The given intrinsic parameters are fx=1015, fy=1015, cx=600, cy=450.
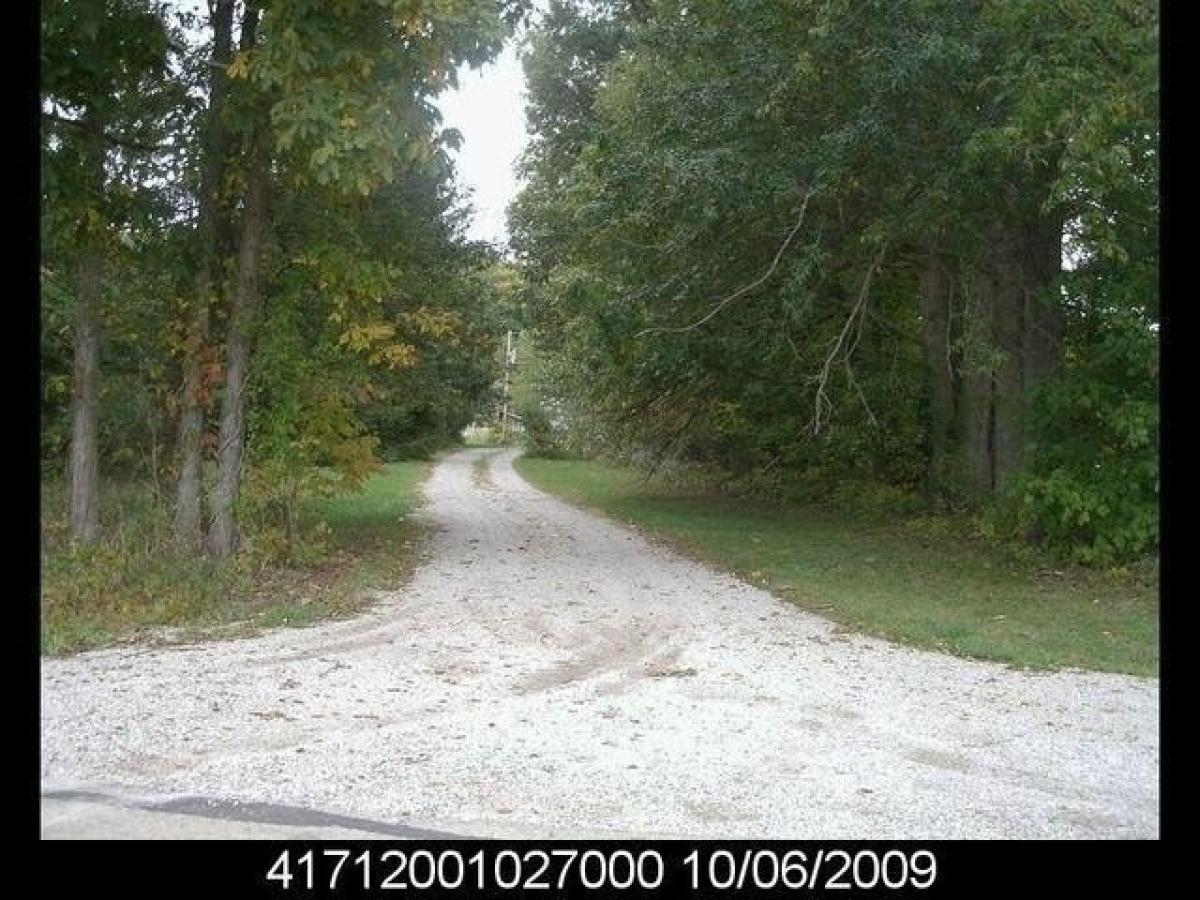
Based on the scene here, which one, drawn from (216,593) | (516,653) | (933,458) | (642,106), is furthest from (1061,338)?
(216,593)

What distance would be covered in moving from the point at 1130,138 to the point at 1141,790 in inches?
316

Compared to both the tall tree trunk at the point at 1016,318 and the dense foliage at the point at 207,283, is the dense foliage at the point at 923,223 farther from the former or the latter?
the dense foliage at the point at 207,283

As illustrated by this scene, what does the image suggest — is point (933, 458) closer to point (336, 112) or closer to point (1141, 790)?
point (336, 112)

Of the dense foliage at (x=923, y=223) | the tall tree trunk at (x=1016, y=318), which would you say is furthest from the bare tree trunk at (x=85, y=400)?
the tall tree trunk at (x=1016, y=318)

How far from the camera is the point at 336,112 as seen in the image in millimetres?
9383

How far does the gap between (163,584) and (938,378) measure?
46.8 feet

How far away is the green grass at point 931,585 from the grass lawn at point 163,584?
4.68 metres

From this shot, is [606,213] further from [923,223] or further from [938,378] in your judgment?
[938,378]

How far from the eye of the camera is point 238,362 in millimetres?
11602

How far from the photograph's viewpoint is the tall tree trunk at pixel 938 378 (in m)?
17.9

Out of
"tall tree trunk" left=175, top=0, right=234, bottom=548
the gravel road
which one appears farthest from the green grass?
"tall tree trunk" left=175, top=0, right=234, bottom=548

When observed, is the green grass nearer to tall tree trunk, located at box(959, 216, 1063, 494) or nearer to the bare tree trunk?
tall tree trunk, located at box(959, 216, 1063, 494)

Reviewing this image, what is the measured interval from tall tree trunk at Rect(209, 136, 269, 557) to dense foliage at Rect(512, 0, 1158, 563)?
432 centimetres

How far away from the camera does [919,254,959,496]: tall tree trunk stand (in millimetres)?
17906
